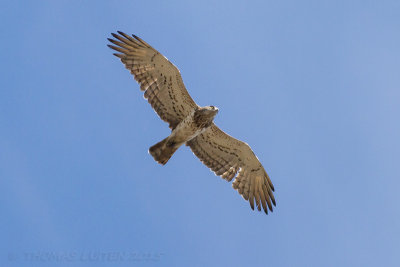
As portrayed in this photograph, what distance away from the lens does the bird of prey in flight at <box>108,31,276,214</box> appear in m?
17.3

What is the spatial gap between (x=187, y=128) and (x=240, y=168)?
2.33 meters

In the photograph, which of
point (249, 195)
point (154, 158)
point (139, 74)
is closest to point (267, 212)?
point (249, 195)

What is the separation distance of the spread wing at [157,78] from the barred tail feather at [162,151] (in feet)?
1.75

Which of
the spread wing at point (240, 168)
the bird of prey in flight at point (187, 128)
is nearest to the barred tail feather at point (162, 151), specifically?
the bird of prey in flight at point (187, 128)

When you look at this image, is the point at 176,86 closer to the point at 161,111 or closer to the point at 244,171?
the point at 161,111

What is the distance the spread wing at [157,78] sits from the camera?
17266 millimetres

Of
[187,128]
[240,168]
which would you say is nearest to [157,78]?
[187,128]

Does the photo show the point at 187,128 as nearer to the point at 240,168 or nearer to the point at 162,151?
the point at 162,151

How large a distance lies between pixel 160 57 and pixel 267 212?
510cm

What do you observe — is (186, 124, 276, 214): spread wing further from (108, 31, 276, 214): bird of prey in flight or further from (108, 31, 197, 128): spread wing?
(108, 31, 197, 128): spread wing

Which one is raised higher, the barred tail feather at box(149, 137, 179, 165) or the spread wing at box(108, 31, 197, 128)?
the spread wing at box(108, 31, 197, 128)

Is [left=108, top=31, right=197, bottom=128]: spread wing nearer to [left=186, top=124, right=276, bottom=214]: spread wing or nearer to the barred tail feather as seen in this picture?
the barred tail feather

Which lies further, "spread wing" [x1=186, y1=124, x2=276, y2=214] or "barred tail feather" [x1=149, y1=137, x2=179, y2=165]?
"spread wing" [x1=186, y1=124, x2=276, y2=214]

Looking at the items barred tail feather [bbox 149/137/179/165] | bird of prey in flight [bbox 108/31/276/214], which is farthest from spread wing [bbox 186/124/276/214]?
barred tail feather [bbox 149/137/179/165]
